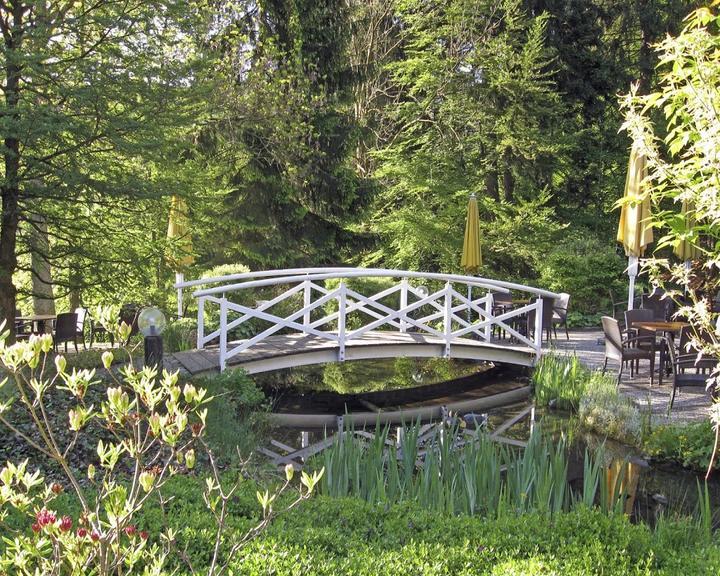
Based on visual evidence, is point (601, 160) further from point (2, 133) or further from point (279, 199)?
point (2, 133)

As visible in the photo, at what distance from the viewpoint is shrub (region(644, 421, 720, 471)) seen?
5.85 metres

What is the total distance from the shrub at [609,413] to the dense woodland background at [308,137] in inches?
194

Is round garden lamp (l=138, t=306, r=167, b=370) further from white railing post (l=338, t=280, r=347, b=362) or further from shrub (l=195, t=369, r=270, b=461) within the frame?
white railing post (l=338, t=280, r=347, b=362)

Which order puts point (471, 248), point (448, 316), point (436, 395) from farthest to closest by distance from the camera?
1. point (471, 248)
2. point (448, 316)
3. point (436, 395)

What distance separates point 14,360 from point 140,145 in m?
5.70

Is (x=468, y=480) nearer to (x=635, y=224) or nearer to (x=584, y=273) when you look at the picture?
(x=635, y=224)

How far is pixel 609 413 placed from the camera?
6891mm

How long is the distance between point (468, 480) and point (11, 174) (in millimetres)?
5569

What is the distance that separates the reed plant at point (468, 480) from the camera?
4047mm

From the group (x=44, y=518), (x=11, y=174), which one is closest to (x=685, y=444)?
(x=44, y=518)

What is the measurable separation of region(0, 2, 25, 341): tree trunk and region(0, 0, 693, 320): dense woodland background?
0.9 inches

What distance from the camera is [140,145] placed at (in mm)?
7184

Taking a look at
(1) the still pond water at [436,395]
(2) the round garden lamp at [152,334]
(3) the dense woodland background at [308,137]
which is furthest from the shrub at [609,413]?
(3) the dense woodland background at [308,137]

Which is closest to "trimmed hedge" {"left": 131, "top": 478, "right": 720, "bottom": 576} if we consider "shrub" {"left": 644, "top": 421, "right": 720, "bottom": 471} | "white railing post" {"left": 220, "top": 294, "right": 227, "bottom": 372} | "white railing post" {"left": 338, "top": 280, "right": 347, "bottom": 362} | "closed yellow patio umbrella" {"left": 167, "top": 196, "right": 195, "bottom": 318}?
"shrub" {"left": 644, "top": 421, "right": 720, "bottom": 471}
